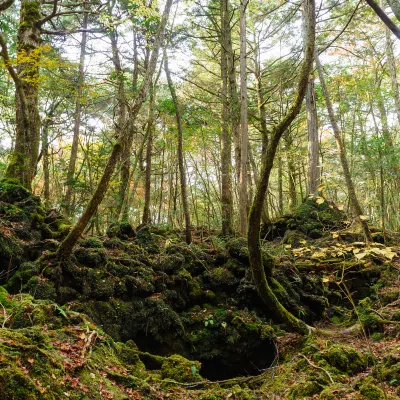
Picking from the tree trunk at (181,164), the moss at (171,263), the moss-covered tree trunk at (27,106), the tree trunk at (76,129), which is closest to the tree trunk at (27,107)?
the moss-covered tree trunk at (27,106)

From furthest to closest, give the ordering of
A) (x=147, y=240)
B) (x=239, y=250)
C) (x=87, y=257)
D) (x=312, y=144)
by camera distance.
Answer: (x=312, y=144) → (x=147, y=240) → (x=239, y=250) → (x=87, y=257)

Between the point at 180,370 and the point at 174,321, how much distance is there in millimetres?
1370

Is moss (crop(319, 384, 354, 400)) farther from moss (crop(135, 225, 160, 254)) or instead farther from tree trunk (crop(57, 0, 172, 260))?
moss (crop(135, 225, 160, 254))

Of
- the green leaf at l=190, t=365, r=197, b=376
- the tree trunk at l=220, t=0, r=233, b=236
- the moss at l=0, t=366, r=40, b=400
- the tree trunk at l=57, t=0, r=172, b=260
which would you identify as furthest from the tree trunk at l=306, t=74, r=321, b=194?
the moss at l=0, t=366, r=40, b=400

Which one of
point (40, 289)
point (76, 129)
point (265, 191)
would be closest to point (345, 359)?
point (265, 191)

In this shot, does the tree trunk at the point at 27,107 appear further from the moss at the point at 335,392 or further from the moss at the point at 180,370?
the moss at the point at 335,392

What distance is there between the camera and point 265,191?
16.3ft

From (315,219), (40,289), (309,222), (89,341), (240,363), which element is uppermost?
(315,219)

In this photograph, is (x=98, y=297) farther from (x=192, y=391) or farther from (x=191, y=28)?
(x=191, y=28)

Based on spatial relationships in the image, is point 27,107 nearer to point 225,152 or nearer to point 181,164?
point 181,164

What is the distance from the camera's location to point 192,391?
397 cm

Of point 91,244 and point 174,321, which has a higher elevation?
point 91,244

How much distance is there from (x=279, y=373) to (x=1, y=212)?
19.1ft

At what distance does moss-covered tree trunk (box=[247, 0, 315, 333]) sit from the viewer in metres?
4.45
